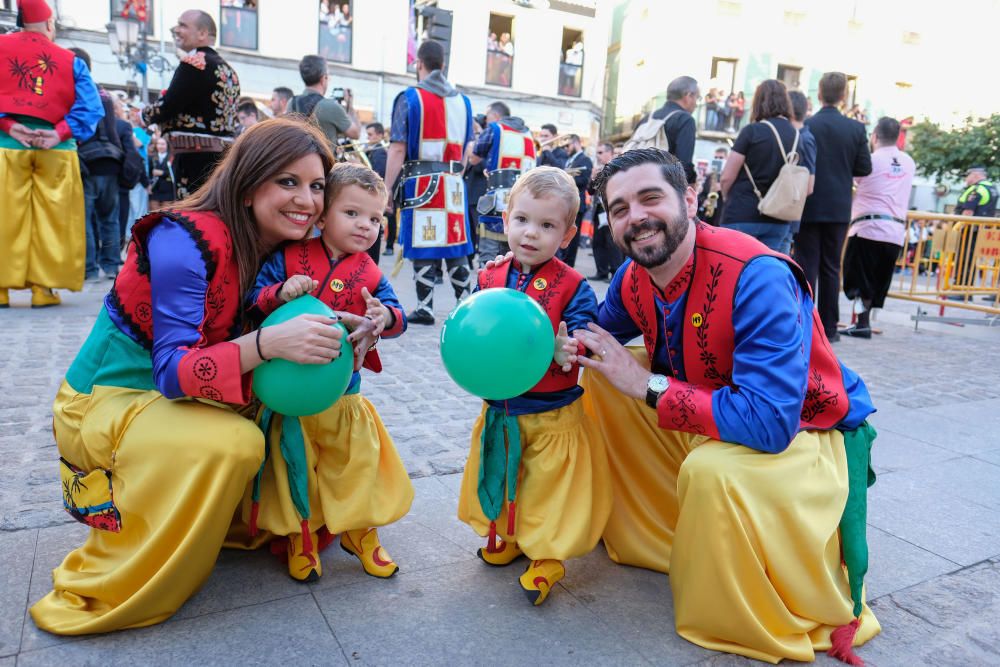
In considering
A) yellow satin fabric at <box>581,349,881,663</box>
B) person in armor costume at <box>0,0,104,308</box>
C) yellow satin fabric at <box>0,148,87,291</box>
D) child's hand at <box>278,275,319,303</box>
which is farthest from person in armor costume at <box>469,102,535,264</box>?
yellow satin fabric at <box>581,349,881,663</box>

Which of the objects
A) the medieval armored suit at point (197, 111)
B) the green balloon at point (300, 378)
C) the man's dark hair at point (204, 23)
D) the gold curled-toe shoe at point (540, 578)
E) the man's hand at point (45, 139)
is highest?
the man's dark hair at point (204, 23)

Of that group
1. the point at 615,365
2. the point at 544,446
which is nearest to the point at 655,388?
the point at 615,365

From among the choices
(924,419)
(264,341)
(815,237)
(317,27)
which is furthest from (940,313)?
(317,27)

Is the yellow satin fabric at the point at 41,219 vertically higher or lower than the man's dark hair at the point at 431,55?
lower

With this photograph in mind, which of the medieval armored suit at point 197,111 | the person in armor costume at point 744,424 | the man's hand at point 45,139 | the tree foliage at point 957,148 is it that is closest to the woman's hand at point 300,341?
the person in armor costume at point 744,424

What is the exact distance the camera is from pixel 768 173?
572 centimetres

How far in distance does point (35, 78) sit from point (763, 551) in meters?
5.51

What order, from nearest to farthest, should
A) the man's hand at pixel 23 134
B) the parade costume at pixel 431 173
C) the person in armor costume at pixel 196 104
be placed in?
the person in armor costume at pixel 196 104
the man's hand at pixel 23 134
the parade costume at pixel 431 173

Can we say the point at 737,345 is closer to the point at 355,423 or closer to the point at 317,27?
the point at 355,423

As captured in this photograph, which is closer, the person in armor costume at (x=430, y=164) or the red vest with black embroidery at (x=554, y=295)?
the red vest with black embroidery at (x=554, y=295)

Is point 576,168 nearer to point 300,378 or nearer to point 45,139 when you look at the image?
point 45,139

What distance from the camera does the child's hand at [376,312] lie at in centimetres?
215

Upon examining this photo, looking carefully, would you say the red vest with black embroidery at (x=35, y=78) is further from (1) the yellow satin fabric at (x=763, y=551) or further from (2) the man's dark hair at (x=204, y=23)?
(1) the yellow satin fabric at (x=763, y=551)

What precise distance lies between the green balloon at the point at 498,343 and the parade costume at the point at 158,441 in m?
0.57
